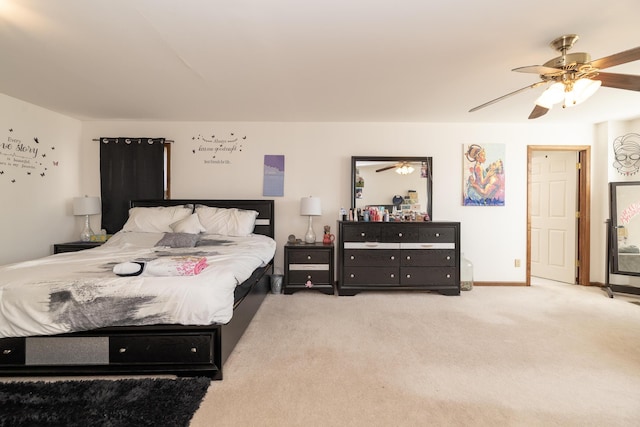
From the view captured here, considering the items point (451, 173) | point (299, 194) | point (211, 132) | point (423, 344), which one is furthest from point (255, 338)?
point (451, 173)

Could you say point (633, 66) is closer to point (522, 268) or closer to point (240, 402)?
point (522, 268)

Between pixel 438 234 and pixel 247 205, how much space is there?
2.53m

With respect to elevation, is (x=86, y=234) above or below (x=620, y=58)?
below

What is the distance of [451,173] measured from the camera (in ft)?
14.3

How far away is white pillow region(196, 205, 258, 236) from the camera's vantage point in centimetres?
371

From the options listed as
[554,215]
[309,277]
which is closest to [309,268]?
[309,277]

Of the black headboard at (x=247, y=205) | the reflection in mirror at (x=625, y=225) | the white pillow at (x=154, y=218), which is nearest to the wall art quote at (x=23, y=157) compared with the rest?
the black headboard at (x=247, y=205)

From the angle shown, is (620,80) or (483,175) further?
(483,175)

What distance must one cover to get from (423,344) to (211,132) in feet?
12.2

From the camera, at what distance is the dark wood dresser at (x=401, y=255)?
386 centimetres

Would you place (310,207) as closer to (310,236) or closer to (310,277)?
(310,236)

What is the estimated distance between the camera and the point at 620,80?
1.89 m

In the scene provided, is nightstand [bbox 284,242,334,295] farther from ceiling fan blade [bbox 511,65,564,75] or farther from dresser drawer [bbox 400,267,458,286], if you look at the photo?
ceiling fan blade [bbox 511,65,564,75]

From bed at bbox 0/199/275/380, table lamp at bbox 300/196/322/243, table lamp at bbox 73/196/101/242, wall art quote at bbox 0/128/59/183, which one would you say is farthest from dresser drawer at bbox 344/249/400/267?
wall art quote at bbox 0/128/59/183
